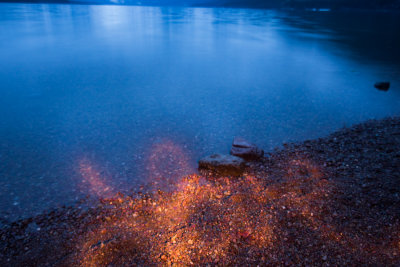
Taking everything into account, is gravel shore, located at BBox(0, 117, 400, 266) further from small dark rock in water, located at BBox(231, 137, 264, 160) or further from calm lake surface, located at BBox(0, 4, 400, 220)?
calm lake surface, located at BBox(0, 4, 400, 220)

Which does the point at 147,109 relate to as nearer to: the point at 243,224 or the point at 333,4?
the point at 243,224

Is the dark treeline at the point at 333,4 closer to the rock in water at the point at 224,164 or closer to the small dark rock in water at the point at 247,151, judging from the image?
the small dark rock in water at the point at 247,151

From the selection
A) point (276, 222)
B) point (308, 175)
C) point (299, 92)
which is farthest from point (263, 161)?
point (299, 92)

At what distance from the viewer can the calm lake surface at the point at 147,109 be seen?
21.6 ft

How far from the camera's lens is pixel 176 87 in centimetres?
1297

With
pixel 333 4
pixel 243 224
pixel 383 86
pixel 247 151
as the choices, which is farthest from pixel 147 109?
pixel 333 4

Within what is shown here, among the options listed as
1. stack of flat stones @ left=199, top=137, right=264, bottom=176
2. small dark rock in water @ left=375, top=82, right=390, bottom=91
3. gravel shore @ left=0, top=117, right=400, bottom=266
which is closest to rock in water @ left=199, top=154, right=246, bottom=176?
stack of flat stones @ left=199, top=137, right=264, bottom=176

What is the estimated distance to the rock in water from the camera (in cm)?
627

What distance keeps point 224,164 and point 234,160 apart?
28 centimetres

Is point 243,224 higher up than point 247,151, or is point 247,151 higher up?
point 247,151

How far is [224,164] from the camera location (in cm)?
632

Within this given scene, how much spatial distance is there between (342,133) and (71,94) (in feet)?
36.3

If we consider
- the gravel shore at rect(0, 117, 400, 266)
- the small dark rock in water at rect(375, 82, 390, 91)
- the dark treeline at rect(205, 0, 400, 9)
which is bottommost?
the gravel shore at rect(0, 117, 400, 266)

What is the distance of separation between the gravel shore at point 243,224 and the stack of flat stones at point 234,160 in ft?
0.73
